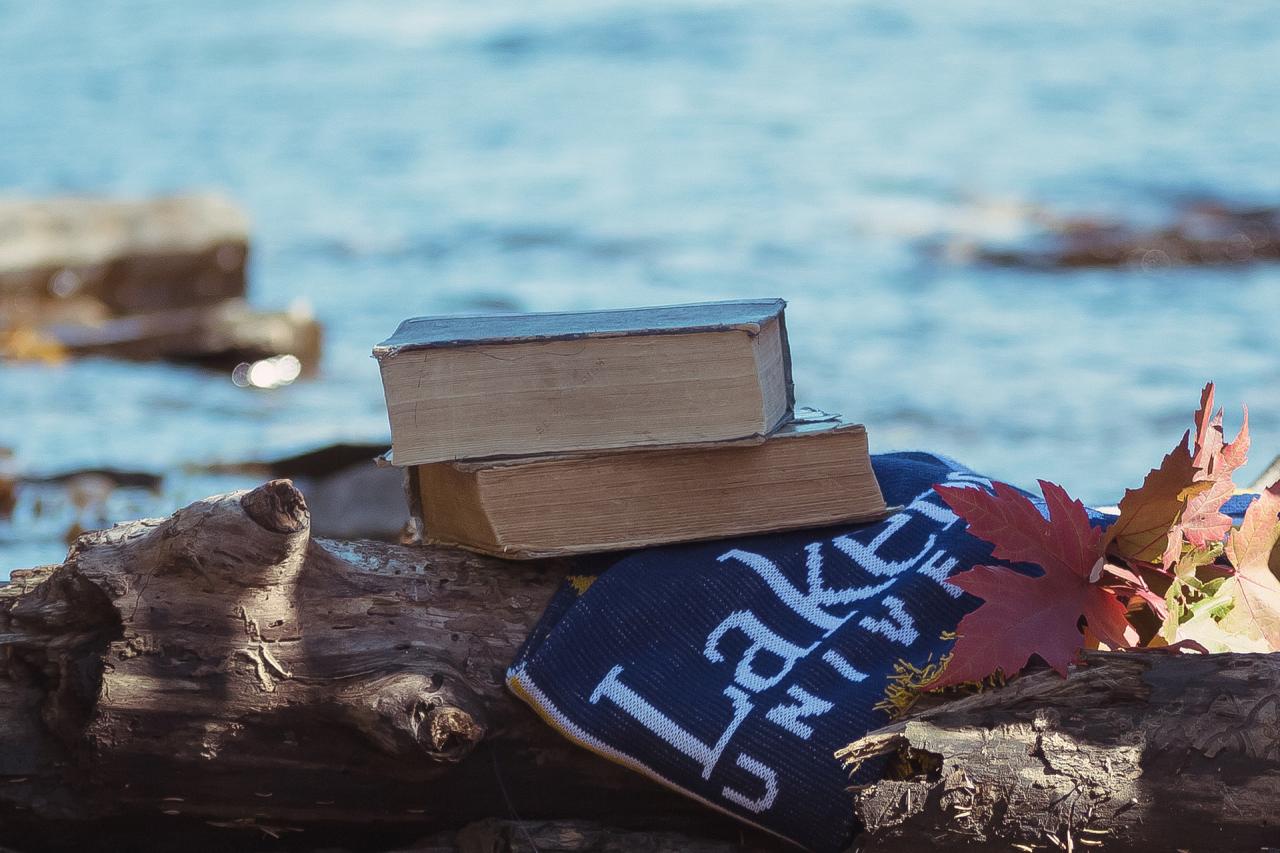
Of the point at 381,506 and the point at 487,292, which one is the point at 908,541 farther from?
the point at 487,292

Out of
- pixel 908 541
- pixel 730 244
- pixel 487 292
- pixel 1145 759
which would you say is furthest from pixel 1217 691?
pixel 730 244

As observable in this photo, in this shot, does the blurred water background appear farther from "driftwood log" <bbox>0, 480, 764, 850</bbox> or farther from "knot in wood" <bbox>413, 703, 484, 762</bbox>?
"knot in wood" <bbox>413, 703, 484, 762</bbox>

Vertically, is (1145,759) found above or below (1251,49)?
above

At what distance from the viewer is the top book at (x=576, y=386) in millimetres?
1602

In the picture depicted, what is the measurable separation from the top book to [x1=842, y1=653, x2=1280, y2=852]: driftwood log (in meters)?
0.45

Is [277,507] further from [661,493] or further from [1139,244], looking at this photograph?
[1139,244]

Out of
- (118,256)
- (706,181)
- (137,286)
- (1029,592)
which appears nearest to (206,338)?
(137,286)

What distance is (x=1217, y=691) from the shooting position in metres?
1.37

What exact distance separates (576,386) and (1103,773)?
2.34ft

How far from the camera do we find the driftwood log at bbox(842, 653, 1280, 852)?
133cm

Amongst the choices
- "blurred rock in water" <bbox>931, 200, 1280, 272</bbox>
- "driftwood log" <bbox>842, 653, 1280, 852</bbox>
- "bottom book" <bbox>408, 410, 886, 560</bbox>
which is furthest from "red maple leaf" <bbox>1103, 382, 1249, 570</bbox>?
"blurred rock in water" <bbox>931, 200, 1280, 272</bbox>

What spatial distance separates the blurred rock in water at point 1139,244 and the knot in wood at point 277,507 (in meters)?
8.03

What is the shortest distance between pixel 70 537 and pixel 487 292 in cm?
456

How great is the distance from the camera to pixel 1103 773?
1.35 metres
